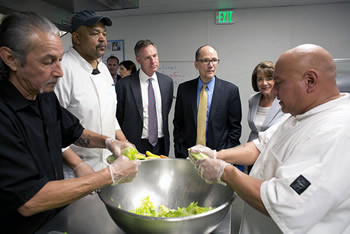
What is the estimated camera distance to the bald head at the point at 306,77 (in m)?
0.90

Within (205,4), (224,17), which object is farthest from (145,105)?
(224,17)

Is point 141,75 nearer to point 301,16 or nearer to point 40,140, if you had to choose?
point 40,140

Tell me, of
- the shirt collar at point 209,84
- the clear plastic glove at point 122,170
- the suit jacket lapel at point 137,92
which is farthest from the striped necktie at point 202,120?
the clear plastic glove at point 122,170

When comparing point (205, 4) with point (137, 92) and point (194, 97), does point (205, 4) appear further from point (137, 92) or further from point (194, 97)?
point (137, 92)

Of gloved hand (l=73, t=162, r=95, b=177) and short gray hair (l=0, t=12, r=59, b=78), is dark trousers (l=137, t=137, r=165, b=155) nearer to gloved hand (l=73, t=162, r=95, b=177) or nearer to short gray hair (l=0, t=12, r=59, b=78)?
gloved hand (l=73, t=162, r=95, b=177)

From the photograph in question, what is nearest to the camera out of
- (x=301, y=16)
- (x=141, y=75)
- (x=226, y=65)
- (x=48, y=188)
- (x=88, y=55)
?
(x=48, y=188)

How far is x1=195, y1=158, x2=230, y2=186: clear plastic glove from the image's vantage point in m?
1.04

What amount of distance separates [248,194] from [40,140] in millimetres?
882

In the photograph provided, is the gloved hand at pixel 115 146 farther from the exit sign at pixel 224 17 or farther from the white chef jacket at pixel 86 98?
the exit sign at pixel 224 17

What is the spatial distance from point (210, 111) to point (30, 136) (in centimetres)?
178

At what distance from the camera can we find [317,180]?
30.5 inches

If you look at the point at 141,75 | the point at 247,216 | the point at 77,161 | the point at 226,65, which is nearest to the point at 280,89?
the point at 247,216

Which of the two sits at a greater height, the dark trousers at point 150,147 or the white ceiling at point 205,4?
the white ceiling at point 205,4

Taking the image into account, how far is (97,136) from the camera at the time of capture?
147 centimetres
